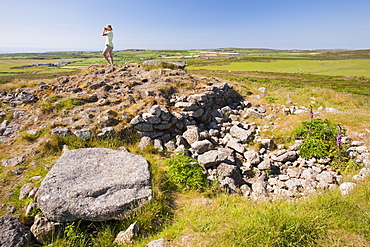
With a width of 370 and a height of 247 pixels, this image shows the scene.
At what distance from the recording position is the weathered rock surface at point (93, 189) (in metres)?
4.10

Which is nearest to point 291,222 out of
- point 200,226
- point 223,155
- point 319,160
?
point 200,226

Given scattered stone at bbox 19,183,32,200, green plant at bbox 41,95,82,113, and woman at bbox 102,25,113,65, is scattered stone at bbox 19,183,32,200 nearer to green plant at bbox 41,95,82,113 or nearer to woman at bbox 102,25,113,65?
green plant at bbox 41,95,82,113

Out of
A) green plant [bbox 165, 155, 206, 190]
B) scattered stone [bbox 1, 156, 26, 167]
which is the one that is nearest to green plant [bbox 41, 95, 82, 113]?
scattered stone [bbox 1, 156, 26, 167]

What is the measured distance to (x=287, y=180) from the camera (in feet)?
23.5

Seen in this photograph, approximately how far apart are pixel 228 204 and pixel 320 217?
193 centimetres

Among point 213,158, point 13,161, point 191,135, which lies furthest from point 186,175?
point 13,161

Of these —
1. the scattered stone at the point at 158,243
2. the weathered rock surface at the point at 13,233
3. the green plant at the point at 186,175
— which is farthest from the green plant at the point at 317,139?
the weathered rock surface at the point at 13,233

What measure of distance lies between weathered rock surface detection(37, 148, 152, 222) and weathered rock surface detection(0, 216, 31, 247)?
1.46ft

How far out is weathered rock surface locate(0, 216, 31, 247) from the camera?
3576 millimetres

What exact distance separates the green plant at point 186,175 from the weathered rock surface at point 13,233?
3.52 meters

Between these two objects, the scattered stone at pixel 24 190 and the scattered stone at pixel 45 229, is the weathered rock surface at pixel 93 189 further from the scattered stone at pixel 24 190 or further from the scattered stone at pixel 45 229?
the scattered stone at pixel 24 190

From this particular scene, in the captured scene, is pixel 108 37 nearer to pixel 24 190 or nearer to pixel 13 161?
pixel 13 161

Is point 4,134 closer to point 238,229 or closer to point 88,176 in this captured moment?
point 88,176

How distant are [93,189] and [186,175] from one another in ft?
9.07
